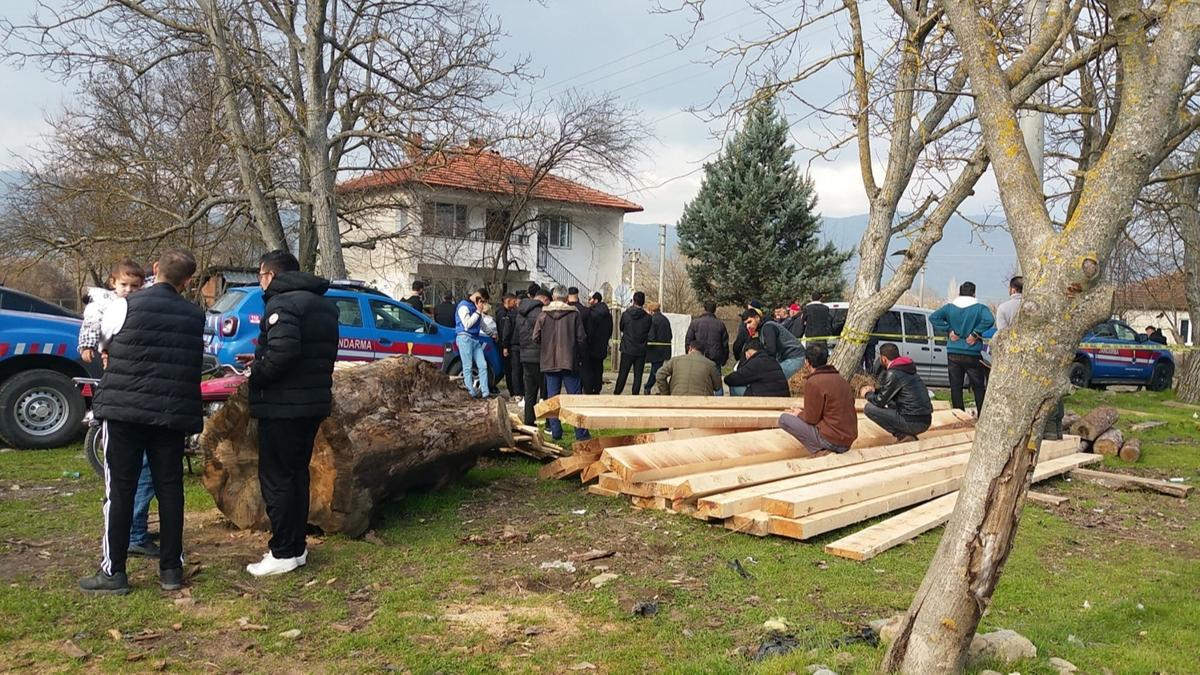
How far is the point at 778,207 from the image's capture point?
29688 mm

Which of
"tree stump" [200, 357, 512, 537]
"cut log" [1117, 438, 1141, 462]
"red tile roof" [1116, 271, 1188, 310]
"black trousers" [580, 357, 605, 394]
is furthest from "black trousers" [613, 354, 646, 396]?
"red tile roof" [1116, 271, 1188, 310]

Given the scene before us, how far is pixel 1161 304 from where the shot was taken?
37.1 meters

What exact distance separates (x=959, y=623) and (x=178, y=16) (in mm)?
17815

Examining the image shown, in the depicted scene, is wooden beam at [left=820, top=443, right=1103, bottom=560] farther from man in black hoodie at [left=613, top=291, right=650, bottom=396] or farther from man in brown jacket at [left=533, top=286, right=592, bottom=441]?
man in black hoodie at [left=613, top=291, right=650, bottom=396]

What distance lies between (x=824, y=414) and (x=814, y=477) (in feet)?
2.66

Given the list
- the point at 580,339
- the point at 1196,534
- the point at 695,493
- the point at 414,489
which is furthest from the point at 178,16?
the point at 1196,534

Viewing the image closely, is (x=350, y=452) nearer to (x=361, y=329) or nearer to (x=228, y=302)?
(x=228, y=302)

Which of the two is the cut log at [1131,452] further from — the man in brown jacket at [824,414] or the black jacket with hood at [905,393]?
the man in brown jacket at [824,414]

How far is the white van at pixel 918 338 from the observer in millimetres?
19188

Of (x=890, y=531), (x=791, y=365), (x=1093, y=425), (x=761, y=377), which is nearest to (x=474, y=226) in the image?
(x=791, y=365)

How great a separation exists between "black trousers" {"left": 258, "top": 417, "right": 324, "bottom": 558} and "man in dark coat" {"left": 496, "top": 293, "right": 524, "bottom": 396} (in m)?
7.60

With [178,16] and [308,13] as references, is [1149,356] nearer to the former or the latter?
[308,13]

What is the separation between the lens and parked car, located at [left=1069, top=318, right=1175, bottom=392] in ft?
72.3

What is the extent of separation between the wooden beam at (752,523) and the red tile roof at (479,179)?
1097cm
